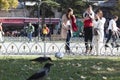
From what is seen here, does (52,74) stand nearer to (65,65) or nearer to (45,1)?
(65,65)

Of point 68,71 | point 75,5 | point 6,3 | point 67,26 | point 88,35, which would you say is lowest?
point 75,5

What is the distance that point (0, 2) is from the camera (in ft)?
203

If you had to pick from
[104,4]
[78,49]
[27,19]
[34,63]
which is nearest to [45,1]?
[27,19]

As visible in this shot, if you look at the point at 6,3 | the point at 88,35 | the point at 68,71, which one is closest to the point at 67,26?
the point at 88,35

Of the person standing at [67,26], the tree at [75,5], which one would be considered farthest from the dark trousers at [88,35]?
the tree at [75,5]

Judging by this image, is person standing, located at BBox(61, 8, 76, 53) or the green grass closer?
the green grass

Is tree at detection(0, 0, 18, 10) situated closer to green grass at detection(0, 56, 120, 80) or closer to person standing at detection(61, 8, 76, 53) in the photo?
person standing at detection(61, 8, 76, 53)

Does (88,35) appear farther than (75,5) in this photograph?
No

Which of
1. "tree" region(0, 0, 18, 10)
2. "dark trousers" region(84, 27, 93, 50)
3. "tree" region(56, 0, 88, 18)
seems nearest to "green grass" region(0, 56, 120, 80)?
"dark trousers" region(84, 27, 93, 50)

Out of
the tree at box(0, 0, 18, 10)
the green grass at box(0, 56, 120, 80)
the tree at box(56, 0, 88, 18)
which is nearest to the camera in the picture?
the green grass at box(0, 56, 120, 80)

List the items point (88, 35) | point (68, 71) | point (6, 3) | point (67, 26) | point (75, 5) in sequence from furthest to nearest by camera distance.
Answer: point (75, 5)
point (6, 3)
point (88, 35)
point (67, 26)
point (68, 71)

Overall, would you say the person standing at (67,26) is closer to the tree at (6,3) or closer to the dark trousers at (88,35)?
the dark trousers at (88,35)

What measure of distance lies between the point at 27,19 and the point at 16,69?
6287 centimetres

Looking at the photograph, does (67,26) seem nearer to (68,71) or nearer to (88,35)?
(88,35)
